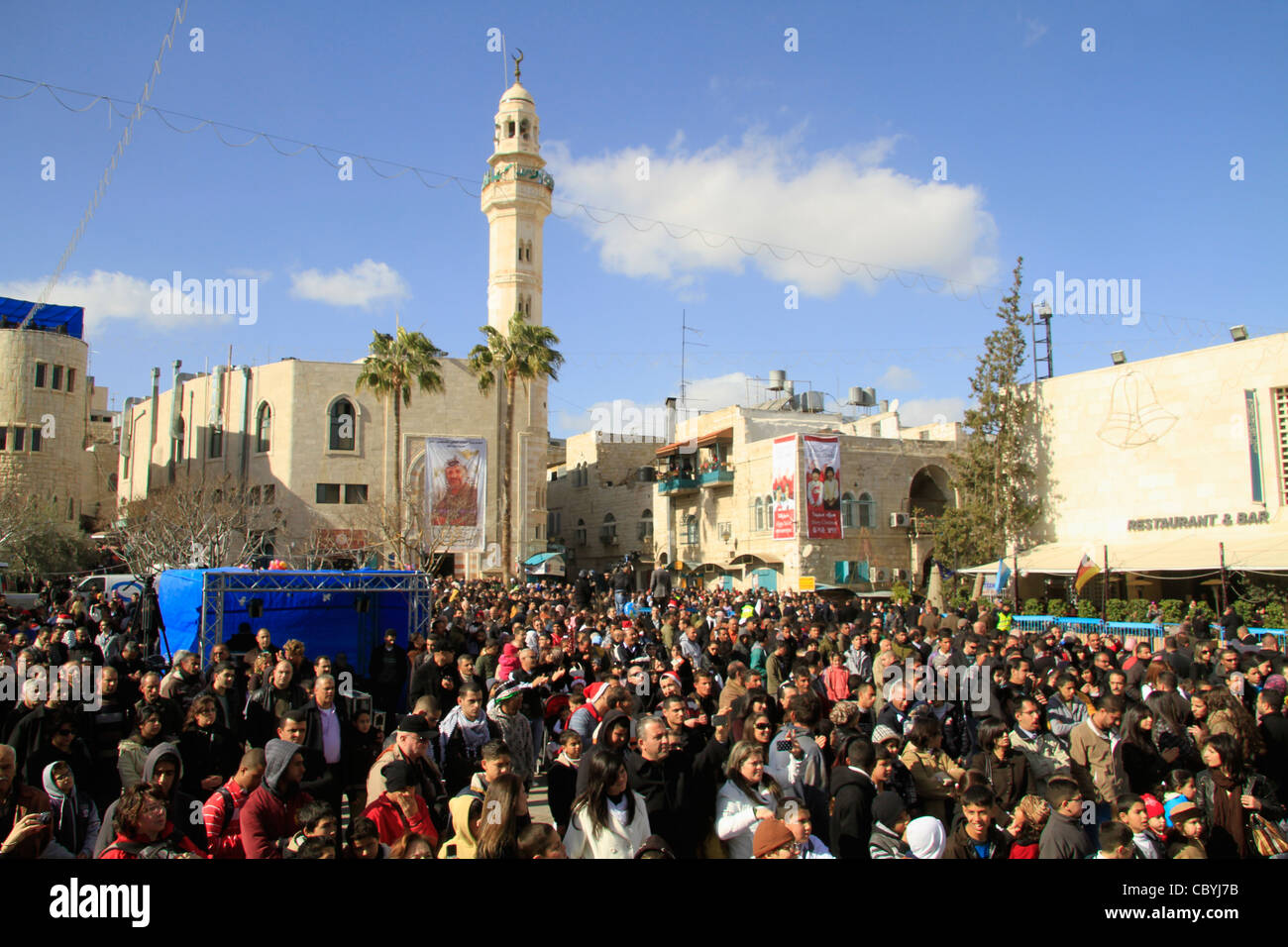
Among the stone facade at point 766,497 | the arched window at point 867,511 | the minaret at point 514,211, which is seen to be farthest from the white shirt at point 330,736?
the minaret at point 514,211

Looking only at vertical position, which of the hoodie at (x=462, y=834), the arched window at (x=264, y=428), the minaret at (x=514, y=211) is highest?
the minaret at (x=514, y=211)

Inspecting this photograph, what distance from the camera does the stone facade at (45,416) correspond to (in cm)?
4125

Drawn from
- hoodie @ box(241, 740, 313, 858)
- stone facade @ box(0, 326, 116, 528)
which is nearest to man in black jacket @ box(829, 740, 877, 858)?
hoodie @ box(241, 740, 313, 858)

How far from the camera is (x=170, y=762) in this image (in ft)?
16.0

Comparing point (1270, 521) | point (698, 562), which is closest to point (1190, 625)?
point (1270, 521)

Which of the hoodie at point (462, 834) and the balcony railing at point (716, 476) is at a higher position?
the balcony railing at point (716, 476)

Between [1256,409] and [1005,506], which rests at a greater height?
[1256,409]

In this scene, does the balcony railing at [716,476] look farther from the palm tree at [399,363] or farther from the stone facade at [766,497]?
the palm tree at [399,363]

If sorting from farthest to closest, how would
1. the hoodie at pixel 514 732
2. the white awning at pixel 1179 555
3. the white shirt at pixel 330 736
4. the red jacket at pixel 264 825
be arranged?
1. the white awning at pixel 1179 555
2. the hoodie at pixel 514 732
3. the white shirt at pixel 330 736
4. the red jacket at pixel 264 825

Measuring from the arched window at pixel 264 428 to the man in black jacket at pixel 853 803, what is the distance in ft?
144
